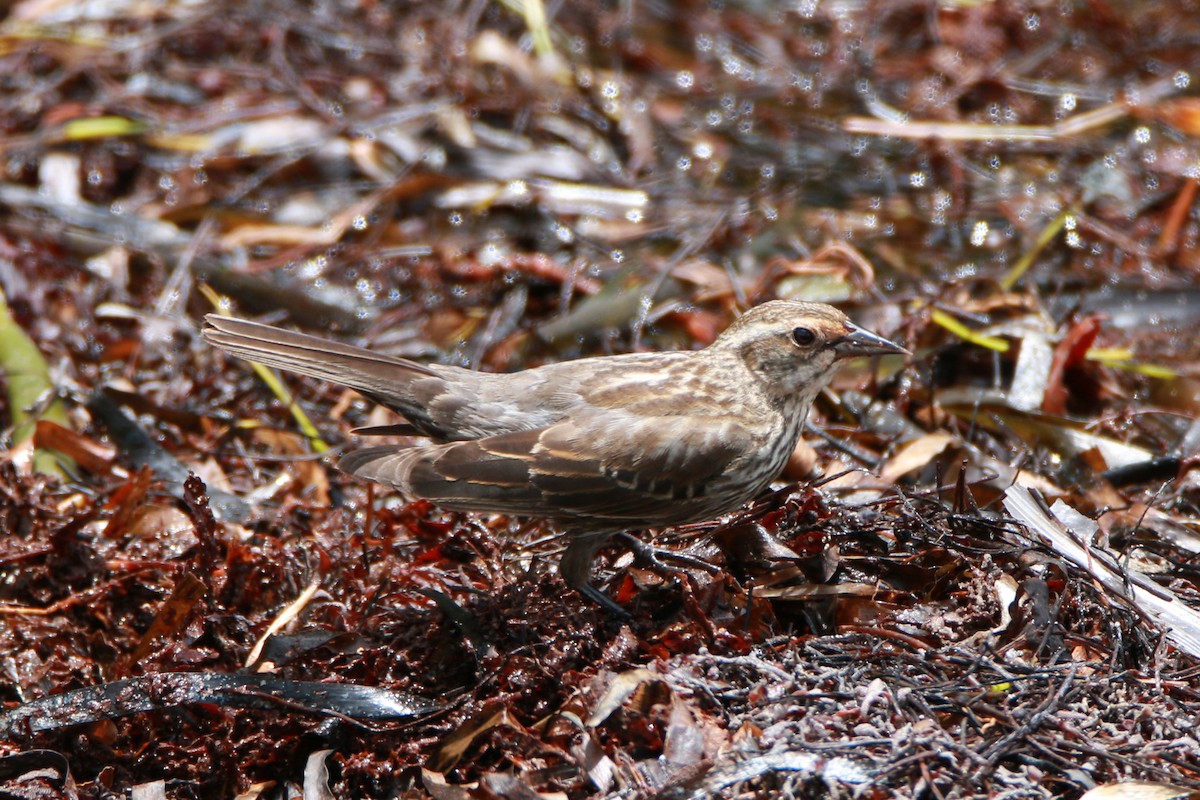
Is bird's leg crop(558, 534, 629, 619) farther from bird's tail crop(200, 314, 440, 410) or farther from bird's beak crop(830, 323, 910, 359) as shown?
bird's beak crop(830, 323, 910, 359)

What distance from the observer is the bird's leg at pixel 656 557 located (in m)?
4.32

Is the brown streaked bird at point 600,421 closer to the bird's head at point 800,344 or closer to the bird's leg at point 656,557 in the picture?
the bird's head at point 800,344

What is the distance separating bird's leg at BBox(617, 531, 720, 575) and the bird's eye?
34.0 inches

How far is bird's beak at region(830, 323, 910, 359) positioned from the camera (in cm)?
448

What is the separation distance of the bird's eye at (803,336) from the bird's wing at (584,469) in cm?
42

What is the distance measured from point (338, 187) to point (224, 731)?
11.4 feet

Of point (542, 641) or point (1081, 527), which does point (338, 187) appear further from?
point (1081, 527)

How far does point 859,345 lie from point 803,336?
0.65ft

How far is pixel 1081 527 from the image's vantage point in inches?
159

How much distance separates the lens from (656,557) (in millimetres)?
4426

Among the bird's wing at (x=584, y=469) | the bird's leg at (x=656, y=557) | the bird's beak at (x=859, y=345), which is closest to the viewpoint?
the bird's wing at (x=584, y=469)

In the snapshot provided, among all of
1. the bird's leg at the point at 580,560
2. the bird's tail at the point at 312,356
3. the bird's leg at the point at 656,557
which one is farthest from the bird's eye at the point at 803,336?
the bird's tail at the point at 312,356

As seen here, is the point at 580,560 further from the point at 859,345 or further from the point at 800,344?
the point at 859,345

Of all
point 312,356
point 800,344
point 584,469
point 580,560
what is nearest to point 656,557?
point 580,560
